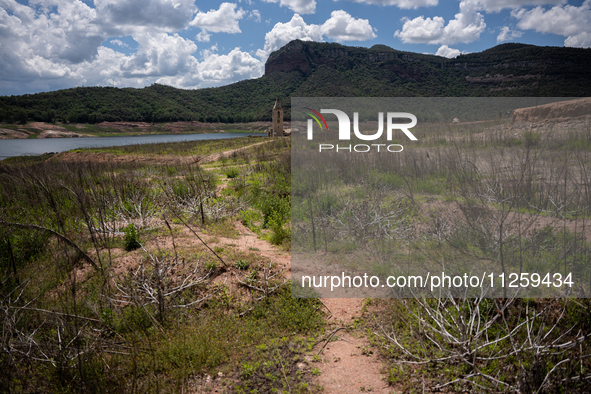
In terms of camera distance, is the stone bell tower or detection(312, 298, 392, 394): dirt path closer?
detection(312, 298, 392, 394): dirt path

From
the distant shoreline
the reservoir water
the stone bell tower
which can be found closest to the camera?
the reservoir water

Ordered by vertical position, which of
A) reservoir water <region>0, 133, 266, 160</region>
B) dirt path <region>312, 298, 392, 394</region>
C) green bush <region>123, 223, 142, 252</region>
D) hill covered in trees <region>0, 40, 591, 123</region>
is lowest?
dirt path <region>312, 298, 392, 394</region>

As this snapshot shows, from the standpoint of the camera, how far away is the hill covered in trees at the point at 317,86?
2429cm

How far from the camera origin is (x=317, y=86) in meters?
62.1

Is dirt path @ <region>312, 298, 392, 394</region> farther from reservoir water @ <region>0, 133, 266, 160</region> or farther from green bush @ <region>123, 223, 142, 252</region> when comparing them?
reservoir water @ <region>0, 133, 266, 160</region>

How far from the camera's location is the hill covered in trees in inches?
956

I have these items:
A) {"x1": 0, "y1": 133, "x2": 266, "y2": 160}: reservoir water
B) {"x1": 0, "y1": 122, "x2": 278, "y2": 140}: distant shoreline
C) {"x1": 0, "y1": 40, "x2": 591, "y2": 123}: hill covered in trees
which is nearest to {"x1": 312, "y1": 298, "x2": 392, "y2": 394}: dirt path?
{"x1": 0, "y1": 40, "x2": 591, "y2": 123}: hill covered in trees

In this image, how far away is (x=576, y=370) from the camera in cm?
272

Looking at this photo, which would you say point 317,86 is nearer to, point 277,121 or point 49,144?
point 277,121

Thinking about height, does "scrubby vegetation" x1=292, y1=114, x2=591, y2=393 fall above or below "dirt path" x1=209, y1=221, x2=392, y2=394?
above

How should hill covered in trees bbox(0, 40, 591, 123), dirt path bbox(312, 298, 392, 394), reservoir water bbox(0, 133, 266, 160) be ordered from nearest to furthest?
dirt path bbox(312, 298, 392, 394)
hill covered in trees bbox(0, 40, 591, 123)
reservoir water bbox(0, 133, 266, 160)

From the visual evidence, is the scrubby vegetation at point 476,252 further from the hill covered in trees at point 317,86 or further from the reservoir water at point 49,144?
the reservoir water at point 49,144

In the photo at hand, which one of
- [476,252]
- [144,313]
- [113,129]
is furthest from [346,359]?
[113,129]

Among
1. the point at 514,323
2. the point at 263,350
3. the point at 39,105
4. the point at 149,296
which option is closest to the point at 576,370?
the point at 514,323
